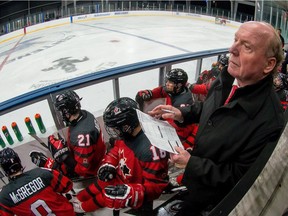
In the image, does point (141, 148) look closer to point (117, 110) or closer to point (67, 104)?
point (117, 110)

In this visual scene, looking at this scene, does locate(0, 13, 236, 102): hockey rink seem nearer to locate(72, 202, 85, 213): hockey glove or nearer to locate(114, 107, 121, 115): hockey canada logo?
locate(72, 202, 85, 213): hockey glove

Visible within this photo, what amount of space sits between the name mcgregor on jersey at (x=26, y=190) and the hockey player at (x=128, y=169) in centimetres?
27

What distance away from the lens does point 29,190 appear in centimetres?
144

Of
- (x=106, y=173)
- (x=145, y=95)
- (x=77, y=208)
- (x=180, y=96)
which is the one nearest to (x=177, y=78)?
(x=180, y=96)

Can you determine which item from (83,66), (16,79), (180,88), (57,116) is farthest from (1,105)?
(83,66)

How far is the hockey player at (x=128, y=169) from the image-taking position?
1.28 m

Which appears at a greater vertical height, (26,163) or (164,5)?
(164,5)

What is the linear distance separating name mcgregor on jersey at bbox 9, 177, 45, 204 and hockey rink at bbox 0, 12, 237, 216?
419cm

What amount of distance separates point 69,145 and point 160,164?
2.66 ft

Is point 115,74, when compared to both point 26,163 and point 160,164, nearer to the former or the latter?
point 26,163

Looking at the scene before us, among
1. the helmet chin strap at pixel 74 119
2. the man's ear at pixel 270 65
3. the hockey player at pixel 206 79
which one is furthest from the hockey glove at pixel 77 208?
the hockey player at pixel 206 79

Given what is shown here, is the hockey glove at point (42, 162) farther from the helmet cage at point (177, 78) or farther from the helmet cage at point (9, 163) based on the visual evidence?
the helmet cage at point (177, 78)

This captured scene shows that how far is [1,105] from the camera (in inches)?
72.1

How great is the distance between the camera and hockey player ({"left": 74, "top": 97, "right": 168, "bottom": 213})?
4.20ft
